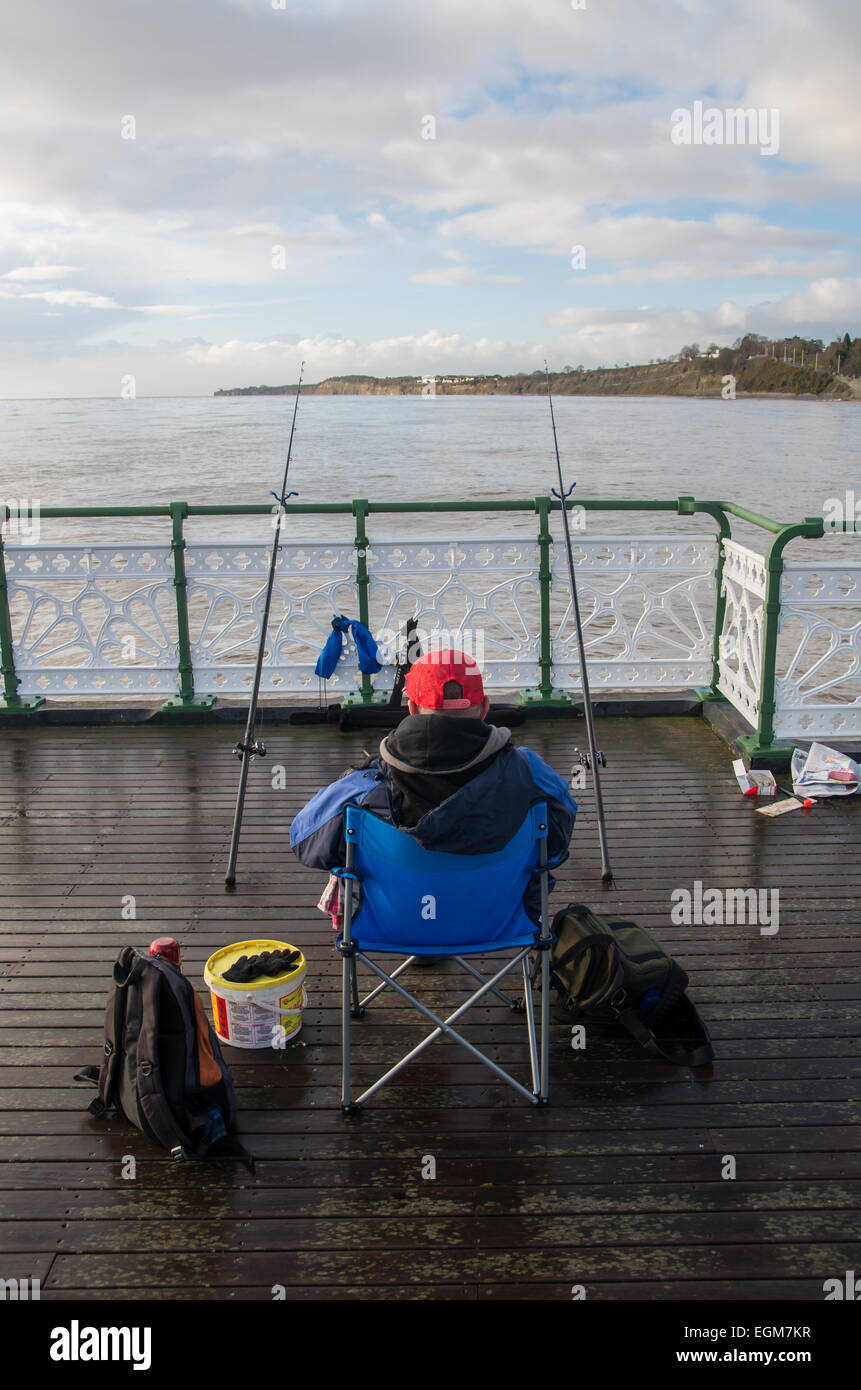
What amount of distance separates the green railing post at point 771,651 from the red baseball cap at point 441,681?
3152 millimetres

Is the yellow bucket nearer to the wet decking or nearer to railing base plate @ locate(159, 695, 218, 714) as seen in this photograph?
the wet decking

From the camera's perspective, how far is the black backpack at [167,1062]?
2.99 m

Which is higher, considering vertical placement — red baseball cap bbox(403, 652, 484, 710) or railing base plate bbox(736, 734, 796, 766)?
red baseball cap bbox(403, 652, 484, 710)

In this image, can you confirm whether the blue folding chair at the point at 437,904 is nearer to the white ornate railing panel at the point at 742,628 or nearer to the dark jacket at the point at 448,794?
the dark jacket at the point at 448,794

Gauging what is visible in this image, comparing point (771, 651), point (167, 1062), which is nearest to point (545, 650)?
point (771, 651)

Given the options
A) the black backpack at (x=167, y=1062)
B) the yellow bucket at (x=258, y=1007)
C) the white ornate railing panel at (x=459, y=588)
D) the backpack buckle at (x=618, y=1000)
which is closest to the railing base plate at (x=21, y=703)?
the white ornate railing panel at (x=459, y=588)

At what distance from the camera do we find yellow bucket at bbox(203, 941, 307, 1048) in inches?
138

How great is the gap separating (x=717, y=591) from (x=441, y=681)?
168 inches

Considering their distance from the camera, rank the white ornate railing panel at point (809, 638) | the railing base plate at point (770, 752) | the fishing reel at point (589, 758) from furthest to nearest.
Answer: the railing base plate at point (770, 752) < the white ornate railing panel at point (809, 638) < the fishing reel at point (589, 758)

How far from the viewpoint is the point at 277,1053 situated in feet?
11.7

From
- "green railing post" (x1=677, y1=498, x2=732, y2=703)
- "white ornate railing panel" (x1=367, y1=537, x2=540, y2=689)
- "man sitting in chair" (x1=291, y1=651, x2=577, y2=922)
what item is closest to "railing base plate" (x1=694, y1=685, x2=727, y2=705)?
"green railing post" (x1=677, y1=498, x2=732, y2=703)

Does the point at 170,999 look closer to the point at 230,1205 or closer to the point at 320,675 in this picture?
the point at 230,1205

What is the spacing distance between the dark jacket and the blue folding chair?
62 millimetres

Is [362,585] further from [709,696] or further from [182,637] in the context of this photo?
[709,696]
